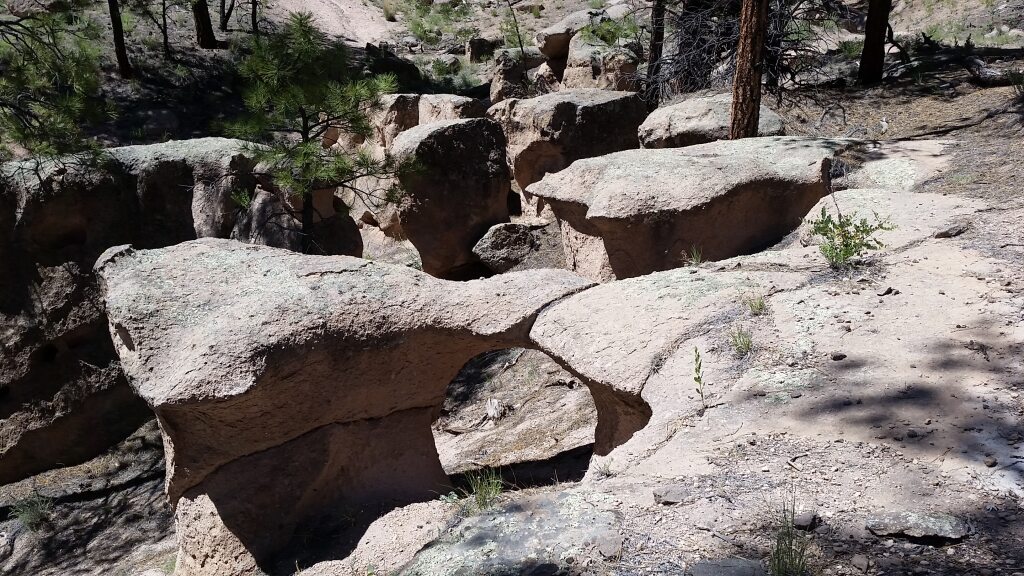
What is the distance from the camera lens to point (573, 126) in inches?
393

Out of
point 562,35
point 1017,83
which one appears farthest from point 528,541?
point 562,35

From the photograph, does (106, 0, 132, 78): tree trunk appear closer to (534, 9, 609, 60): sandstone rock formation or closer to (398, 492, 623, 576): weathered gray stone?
(534, 9, 609, 60): sandstone rock formation

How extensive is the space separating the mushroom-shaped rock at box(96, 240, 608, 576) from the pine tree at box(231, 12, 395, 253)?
7.38 feet

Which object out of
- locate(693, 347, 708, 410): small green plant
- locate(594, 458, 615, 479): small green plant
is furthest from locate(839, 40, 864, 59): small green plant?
locate(594, 458, 615, 479): small green plant

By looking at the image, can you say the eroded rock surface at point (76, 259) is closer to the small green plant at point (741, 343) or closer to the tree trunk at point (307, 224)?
the tree trunk at point (307, 224)

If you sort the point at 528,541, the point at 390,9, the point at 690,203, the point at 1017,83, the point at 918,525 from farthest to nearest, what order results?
the point at 390,9, the point at 1017,83, the point at 690,203, the point at 528,541, the point at 918,525

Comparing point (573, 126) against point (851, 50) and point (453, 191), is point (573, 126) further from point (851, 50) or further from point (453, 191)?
point (851, 50)

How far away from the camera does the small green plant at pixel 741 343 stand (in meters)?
3.59

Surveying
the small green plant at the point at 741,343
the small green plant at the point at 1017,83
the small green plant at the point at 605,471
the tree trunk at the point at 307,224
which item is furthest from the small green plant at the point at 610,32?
the small green plant at the point at 605,471

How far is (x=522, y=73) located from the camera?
15.6m

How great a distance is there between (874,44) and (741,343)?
25.8 ft

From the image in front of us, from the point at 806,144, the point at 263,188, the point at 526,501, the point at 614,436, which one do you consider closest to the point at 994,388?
the point at 526,501

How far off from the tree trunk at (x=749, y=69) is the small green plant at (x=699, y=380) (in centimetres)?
453

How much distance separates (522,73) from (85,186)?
30.3ft
